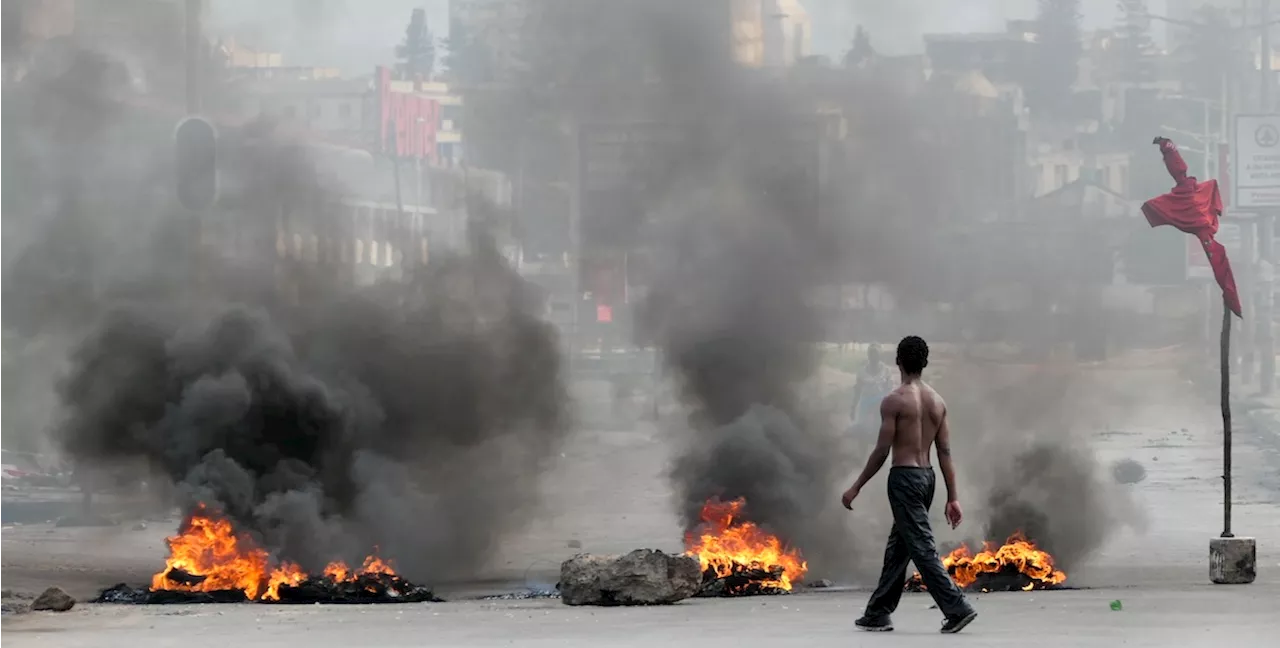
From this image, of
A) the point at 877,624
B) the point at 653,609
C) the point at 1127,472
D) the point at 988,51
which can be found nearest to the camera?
the point at 877,624

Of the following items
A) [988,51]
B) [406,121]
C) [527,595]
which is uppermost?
[988,51]

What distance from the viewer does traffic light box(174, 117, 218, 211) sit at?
69.8 feet

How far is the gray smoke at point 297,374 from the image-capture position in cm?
1703

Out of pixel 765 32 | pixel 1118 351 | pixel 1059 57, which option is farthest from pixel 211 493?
pixel 1059 57

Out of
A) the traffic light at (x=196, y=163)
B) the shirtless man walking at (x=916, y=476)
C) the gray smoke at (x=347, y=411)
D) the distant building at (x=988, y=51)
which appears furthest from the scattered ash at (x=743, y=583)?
the distant building at (x=988, y=51)

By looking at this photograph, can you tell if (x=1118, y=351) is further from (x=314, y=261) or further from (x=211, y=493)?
(x=211, y=493)

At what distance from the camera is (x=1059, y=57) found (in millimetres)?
70000

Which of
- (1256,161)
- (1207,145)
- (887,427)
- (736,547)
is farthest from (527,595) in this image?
(1207,145)

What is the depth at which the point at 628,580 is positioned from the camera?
13102mm

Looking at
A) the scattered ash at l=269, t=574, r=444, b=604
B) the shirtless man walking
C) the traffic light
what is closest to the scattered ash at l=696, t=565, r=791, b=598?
the scattered ash at l=269, t=574, r=444, b=604

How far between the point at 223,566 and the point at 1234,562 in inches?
271

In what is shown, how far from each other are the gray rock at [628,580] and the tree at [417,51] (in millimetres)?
43440

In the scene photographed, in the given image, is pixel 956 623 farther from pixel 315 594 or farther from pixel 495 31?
pixel 495 31

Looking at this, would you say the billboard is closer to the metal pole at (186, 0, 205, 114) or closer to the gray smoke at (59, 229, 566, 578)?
the metal pole at (186, 0, 205, 114)
